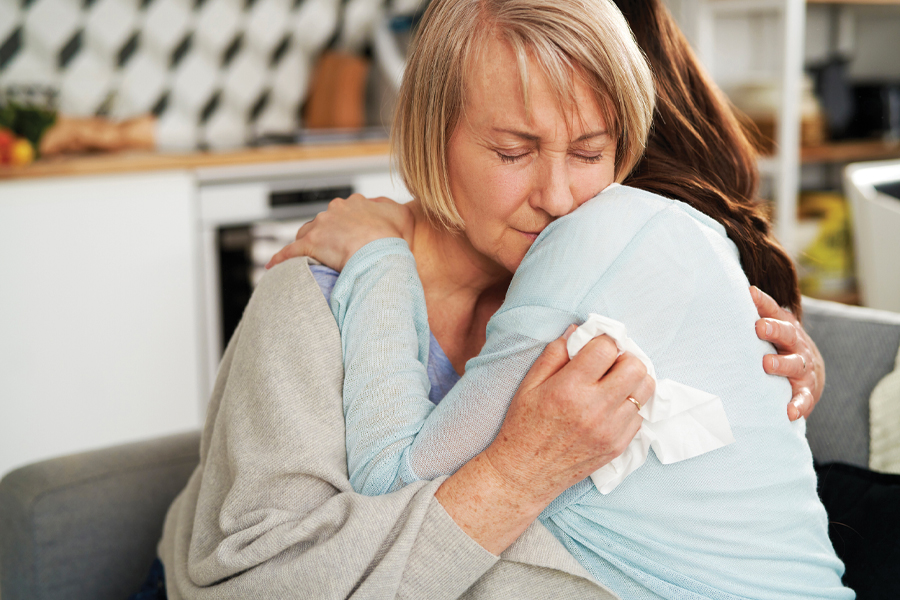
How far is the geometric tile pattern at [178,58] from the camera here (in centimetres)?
277

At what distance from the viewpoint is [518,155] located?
91cm

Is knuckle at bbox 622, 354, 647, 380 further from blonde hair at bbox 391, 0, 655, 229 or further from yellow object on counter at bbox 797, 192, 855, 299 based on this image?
yellow object on counter at bbox 797, 192, 855, 299

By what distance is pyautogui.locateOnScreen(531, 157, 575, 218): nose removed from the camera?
35.2 inches

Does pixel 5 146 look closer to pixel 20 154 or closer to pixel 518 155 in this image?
pixel 20 154

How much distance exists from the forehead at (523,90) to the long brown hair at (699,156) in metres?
0.17

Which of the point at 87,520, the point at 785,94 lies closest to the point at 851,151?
the point at 785,94

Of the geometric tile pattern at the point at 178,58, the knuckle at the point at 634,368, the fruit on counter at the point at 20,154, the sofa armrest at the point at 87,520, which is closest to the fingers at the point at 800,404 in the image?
the knuckle at the point at 634,368

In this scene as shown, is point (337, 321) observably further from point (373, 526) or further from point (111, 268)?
point (111, 268)

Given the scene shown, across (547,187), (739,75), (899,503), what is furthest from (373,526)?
(739,75)

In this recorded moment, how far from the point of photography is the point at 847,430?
123 centimetres

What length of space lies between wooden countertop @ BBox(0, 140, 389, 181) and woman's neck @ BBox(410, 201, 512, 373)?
152 cm

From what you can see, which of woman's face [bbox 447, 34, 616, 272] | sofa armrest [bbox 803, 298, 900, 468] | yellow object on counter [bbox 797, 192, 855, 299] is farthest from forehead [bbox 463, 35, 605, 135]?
yellow object on counter [bbox 797, 192, 855, 299]

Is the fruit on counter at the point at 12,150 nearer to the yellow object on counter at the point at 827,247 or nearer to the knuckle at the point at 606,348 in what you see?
the knuckle at the point at 606,348

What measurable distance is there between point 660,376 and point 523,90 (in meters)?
0.33
